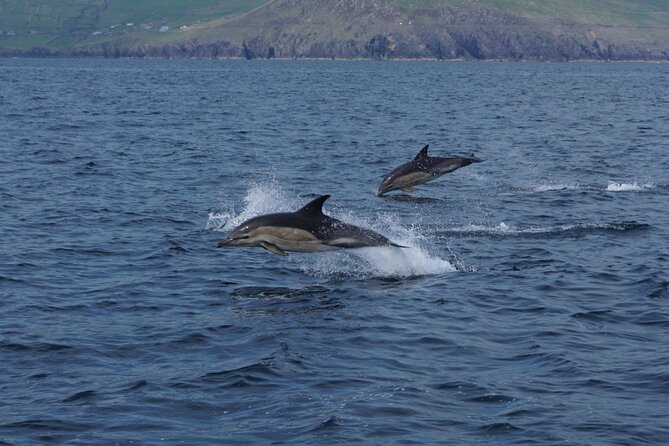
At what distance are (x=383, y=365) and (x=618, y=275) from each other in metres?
8.04

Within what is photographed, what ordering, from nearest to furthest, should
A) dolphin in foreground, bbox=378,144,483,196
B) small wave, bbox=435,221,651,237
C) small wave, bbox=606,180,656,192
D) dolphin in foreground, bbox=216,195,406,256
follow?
dolphin in foreground, bbox=216,195,406,256 < small wave, bbox=435,221,651,237 < dolphin in foreground, bbox=378,144,483,196 < small wave, bbox=606,180,656,192

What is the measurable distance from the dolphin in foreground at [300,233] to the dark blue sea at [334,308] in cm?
94

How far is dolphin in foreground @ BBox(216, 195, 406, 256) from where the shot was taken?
20016mm

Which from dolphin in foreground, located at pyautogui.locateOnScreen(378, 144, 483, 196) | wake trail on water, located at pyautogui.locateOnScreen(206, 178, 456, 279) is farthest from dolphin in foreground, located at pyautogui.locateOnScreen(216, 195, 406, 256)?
dolphin in foreground, located at pyautogui.locateOnScreen(378, 144, 483, 196)

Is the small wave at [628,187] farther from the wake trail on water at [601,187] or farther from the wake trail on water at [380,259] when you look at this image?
the wake trail on water at [380,259]

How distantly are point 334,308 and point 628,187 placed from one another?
→ 60.7ft

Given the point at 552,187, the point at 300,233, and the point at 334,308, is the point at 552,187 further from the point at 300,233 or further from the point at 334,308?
the point at 334,308

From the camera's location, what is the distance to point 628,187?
112ft

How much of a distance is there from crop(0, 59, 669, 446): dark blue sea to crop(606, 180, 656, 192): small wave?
112 millimetres

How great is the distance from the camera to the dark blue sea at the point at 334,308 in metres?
13.3

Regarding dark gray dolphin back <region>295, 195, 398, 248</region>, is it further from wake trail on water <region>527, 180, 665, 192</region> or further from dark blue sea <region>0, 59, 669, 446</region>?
wake trail on water <region>527, 180, 665, 192</region>

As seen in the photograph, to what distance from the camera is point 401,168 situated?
3173cm

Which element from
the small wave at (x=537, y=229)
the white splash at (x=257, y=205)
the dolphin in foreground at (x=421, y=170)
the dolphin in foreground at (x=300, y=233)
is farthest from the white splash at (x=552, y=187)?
the dolphin in foreground at (x=300, y=233)

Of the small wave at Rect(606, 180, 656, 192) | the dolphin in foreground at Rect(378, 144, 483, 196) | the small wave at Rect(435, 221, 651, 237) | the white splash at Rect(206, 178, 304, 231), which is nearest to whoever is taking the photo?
the small wave at Rect(435, 221, 651, 237)
